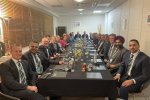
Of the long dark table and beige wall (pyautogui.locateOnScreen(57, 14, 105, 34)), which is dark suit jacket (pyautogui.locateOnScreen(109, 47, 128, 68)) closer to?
the long dark table

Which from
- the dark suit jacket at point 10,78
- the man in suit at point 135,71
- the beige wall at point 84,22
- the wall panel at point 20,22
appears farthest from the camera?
the beige wall at point 84,22

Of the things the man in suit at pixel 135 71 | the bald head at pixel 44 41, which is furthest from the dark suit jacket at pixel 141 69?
the bald head at pixel 44 41

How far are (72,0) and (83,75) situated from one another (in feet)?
14.9

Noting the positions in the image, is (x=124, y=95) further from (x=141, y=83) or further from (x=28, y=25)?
(x=28, y=25)

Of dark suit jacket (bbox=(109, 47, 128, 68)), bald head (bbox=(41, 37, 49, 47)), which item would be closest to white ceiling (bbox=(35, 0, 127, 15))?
bald head (bbox=(41, 37, 49, 47))

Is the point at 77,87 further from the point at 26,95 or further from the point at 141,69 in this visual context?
the point at 141,69

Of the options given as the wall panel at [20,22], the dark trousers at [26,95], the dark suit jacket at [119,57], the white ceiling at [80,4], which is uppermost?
the white ceiling at [80,4]

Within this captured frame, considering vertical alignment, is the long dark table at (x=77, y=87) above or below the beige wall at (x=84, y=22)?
below

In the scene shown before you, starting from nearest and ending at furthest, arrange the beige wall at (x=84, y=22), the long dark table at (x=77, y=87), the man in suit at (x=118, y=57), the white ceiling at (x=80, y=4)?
the long dark table at (x=77, y=87) < the man in suit at (x=118, y=57) < the white ceiling at (x=80, y=4) < the beige wall at (x=84, y=22)

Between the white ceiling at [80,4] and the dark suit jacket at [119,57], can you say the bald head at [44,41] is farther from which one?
the white ceiling at [80,4]

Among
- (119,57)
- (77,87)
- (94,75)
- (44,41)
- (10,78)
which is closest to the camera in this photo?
(10,78)

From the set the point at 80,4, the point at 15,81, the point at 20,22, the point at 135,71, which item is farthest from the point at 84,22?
the point at 15,81

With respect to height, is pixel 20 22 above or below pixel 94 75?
above

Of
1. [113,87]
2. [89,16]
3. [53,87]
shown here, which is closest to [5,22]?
[53,87]
